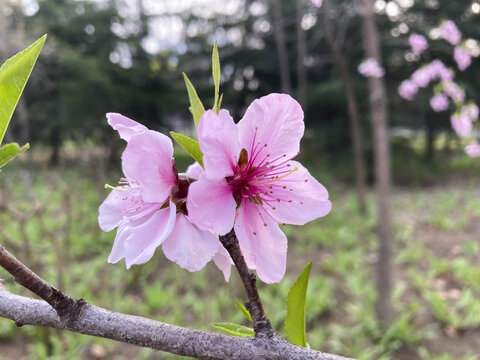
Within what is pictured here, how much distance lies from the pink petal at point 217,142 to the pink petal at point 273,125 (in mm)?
30

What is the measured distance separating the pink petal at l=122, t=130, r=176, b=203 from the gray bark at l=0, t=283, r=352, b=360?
0.15 metres

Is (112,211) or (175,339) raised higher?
(112,211)

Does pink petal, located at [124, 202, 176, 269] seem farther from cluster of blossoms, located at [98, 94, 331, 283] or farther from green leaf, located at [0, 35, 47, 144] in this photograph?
green leaf, located at [0, 35, 47, 144]

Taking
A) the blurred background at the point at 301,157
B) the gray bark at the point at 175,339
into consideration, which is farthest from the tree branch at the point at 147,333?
the blurred background at the point at 301,157

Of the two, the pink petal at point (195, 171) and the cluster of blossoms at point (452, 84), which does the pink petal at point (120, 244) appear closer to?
the pink petal at point (195, 171)

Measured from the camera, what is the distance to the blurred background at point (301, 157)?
343cm

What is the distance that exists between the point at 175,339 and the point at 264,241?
159mm

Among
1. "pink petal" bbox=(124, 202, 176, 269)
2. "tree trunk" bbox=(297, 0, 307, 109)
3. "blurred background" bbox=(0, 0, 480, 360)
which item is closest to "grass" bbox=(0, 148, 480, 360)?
"blurred background" bbox=(0, 0, 480, 360)

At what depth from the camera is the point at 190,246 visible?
471mm

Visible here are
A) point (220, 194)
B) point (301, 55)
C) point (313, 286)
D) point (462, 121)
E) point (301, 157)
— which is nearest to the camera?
point (220, 194)

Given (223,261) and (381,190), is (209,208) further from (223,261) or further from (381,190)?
(381,190)

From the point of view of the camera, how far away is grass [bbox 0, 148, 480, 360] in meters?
3.18

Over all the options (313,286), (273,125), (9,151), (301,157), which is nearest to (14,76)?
(9,151)

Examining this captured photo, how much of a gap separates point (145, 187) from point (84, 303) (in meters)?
0.16
